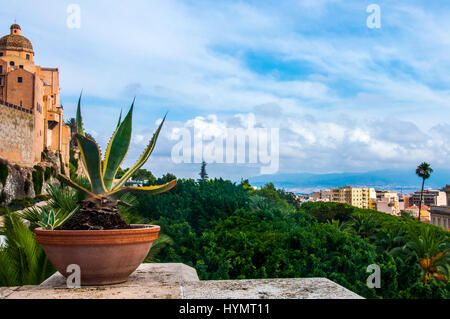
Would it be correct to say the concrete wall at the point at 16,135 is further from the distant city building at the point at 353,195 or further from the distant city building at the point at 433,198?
the distant city building at the point at 433,198

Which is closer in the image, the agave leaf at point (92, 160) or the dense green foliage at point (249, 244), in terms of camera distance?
the agave leaf at point (92, 160)

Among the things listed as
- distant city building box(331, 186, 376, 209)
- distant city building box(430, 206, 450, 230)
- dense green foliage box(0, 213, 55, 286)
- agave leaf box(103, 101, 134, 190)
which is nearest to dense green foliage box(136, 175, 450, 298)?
dense green foliage box(0, 213, 55, 286)

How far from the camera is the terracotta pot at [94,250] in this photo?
109 inches

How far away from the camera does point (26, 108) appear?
34562mm

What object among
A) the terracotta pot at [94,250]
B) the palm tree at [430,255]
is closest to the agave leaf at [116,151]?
the terracotta pot at [94,250]

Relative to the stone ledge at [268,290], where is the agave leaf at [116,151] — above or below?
above

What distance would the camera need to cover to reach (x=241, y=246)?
600 cm

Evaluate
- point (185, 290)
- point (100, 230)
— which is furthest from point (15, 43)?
point (185, 290)

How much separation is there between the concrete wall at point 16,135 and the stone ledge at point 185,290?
30428 mm

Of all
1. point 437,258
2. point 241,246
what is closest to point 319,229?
point 241,246

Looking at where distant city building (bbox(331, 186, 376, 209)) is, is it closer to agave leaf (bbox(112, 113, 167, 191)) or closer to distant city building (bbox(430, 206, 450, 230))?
distant city building (bbox(430, 206, 450, 230))

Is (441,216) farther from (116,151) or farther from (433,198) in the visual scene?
(116,151)

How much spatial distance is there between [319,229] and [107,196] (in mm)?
4623
